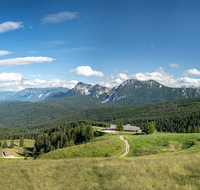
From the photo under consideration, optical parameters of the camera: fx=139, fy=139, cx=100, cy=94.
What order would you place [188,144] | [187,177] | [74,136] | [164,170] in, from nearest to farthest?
[187,177] < [164,170] < [188,144] < [74,136]

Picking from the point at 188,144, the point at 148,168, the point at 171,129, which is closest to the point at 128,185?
the point at 148,168

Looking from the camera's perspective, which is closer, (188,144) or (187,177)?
(187,177)

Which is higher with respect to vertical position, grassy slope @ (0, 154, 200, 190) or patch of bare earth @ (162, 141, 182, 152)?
grassy slope @ (0, 154, 200, 190)

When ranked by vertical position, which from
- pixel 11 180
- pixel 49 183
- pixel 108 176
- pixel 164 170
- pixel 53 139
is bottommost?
pixel 53 139

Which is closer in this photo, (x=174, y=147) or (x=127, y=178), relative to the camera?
(x=127, y=178)

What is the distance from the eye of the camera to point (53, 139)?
389ft

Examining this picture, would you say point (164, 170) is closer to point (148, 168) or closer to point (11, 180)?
point (148, 168)

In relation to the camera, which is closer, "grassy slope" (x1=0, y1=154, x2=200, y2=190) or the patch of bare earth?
"grassy slope" (x1=0, y1=154, x2=200, y2=190)

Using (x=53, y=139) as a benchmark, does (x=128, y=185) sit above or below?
above

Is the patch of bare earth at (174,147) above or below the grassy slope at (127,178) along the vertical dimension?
Result: below

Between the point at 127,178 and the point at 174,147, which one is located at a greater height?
the point at 127,178

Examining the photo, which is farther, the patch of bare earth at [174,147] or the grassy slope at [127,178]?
the patch of bare earth at [174,147]

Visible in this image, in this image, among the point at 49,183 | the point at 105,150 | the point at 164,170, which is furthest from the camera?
the point at 105,150

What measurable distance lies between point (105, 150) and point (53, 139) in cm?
8902
